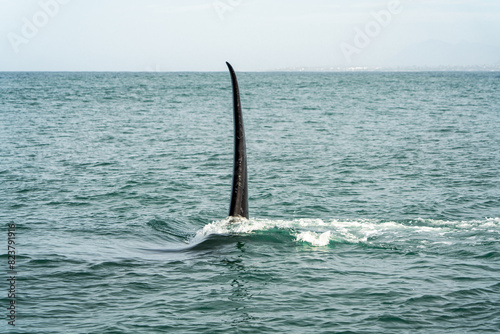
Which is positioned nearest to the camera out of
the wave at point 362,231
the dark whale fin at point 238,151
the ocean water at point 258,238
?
the ocean water at point 258,238

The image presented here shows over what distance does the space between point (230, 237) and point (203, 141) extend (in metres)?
28.0

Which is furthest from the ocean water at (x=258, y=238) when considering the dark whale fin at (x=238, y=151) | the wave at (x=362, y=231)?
the dark whale fin at (x=238, y=151)

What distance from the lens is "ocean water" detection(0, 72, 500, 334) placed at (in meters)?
10.5

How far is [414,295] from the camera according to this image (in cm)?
1138

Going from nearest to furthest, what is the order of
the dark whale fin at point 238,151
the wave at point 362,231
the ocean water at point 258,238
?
the ocean water at point 258,238
the dark whale fin at point 238,151
the wave at point 362,231

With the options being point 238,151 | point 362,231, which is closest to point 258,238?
point 238,151

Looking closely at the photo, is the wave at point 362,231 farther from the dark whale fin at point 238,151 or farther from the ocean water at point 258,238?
the dark whale fin at point 238,151

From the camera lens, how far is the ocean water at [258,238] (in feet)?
34.4

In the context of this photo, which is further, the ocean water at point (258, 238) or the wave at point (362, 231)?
the wave at point (362, 231)

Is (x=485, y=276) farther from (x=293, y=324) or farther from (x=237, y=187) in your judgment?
(x=237, y=187)

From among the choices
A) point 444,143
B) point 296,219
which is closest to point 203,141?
point 444,143

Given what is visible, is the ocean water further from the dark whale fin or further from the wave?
the dark whale fin

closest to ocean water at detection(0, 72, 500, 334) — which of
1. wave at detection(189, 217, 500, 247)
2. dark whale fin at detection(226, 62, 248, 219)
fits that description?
wave at detection(189, 217, 500, 247)

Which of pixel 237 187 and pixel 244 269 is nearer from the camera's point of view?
pixel 244 269
